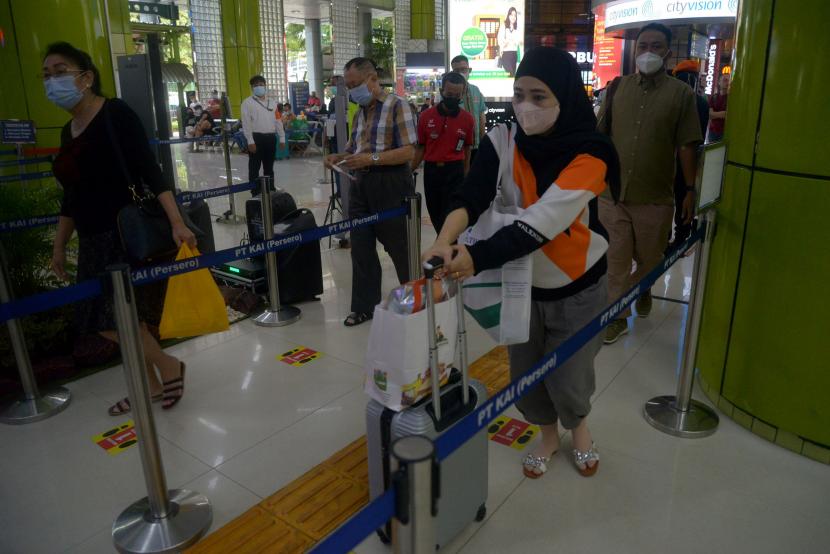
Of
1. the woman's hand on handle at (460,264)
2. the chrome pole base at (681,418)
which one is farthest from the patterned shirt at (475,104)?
the woman's hand on handle at (460,264)

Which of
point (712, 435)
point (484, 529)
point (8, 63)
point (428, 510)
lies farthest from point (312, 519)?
point (8, 63)

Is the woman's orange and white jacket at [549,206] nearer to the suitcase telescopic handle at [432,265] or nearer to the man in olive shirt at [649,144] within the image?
the suitcase telescopic handle at [432,265]

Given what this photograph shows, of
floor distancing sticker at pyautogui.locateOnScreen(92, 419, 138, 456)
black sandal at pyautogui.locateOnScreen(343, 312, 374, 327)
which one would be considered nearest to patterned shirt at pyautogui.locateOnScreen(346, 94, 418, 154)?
black sandal at pyautogui.locateOnScreen(343, 312, 374, 327)

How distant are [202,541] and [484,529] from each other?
100 centimetres

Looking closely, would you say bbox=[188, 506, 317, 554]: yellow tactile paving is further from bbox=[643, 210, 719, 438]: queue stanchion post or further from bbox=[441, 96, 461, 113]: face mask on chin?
bbox=[441, 96, 461, 113]: face mask on chin

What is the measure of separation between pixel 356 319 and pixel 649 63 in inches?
94.6

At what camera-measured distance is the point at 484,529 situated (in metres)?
2.25

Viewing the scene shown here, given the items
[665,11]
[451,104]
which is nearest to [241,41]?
[665,11]

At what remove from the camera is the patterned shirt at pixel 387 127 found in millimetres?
4043

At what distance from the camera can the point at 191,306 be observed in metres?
2.82

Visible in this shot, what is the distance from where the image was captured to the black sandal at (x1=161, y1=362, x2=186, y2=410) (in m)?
3.18

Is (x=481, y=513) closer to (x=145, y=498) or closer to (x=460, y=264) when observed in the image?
(x=460, y=264)

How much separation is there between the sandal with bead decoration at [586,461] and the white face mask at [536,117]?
1.35 meters

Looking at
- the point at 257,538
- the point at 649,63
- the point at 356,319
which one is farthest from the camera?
the point at 356,319
